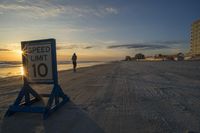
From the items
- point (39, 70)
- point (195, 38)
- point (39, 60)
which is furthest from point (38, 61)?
point (195, 38)

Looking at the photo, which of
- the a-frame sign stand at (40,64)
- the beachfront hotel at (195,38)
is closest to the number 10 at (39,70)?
the a-frame sign stand at (40,64)

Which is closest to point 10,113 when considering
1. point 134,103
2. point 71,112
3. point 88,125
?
point 71,112

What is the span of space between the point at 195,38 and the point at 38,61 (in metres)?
144

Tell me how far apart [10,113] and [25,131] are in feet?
4.36

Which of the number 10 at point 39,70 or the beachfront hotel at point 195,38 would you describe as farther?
the beachfront hotel at point 195,38

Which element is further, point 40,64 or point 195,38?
point 195,38

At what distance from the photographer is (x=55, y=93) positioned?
531 centimetres

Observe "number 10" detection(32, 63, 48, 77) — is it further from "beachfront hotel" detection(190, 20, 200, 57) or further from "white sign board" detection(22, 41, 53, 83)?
"beachfront hotel" detection(190, 20, 200, 57)

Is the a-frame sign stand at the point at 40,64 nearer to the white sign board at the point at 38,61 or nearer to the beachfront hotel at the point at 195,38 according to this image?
the white sign board at the point at 38,61

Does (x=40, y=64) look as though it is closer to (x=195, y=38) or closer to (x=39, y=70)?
(x=39, y=70)

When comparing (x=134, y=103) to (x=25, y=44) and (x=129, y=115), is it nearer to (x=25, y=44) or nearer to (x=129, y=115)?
(x=129, y=115)

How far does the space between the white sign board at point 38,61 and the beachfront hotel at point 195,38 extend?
428 feet

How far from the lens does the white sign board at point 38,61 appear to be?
5.13m

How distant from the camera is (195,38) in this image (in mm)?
130375
